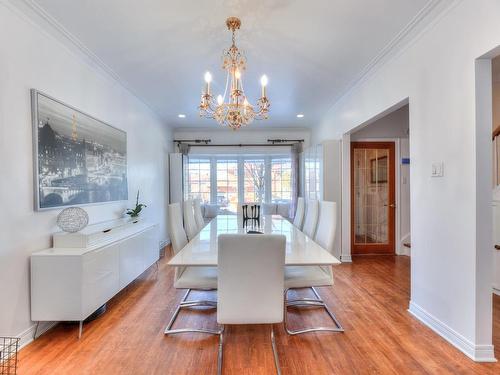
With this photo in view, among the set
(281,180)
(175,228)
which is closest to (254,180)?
(281,180)

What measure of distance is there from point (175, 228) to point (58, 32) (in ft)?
6.49

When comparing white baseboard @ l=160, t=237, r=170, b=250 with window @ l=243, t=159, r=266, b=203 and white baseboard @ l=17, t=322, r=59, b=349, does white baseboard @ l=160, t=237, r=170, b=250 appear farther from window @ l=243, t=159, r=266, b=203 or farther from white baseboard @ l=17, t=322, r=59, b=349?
white baseboard @ l=17, t=322, r=59, b=349

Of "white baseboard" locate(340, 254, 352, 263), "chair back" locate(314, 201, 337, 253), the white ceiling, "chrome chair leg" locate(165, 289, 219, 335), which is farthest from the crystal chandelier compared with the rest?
"white baseboard" locate(340, 254, 352, 263)

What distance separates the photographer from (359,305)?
2.74 m

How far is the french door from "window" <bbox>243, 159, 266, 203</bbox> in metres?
2.26

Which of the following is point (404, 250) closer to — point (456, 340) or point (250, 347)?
point (456, 340)

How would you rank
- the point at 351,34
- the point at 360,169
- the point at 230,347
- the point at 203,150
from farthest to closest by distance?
the point at 203,150 → the point at 360,169 → the point at 351,34 → the point at 230,347

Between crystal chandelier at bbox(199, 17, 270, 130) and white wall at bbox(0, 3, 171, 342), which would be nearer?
white wall at bbox(0, 3, 171, 342)

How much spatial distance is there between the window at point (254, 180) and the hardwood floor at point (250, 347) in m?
3.81

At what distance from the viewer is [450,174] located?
207 cm

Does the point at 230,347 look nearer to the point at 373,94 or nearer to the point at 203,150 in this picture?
the point at 373,94

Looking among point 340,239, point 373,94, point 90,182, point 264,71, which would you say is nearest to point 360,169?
point 340,239

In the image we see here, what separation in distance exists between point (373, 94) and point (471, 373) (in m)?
2.72

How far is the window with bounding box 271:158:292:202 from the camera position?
6.47m
